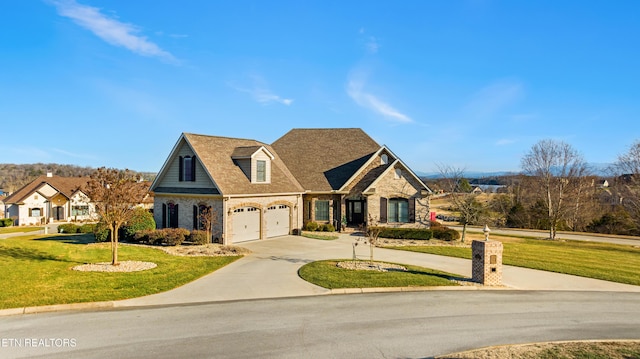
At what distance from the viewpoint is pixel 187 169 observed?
90.6 ft

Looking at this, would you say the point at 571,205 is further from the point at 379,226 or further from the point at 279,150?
the point at 279,150

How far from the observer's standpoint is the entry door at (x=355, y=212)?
112 feet

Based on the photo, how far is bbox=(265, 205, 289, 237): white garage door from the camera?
28.8 m

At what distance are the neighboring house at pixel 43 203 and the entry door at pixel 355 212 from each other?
120 feet

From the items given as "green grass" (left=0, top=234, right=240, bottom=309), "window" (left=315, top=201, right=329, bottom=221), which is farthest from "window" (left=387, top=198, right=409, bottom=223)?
"green grass" (left=0, top=234, right=240, bottom=309)

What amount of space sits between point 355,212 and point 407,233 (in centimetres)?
596

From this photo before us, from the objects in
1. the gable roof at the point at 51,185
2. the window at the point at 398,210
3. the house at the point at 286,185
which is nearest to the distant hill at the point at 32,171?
the gable roof at the point at 51,185

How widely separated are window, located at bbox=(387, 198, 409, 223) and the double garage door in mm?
8802

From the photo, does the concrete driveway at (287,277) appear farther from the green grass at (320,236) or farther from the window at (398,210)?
the window at (398,210)

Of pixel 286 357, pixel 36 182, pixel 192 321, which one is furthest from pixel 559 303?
pixel 36 182

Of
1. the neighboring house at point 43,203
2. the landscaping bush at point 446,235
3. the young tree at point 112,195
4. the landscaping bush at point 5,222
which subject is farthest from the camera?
the neighboring house at point 43,203

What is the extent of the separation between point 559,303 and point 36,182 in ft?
219

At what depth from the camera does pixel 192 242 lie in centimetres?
2477

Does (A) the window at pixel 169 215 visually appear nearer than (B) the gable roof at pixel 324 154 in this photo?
Yes
